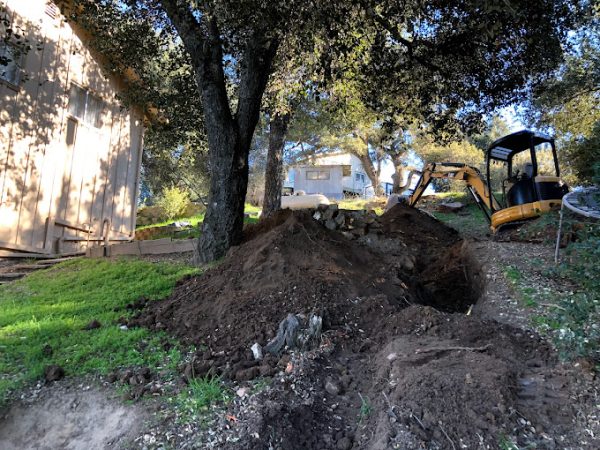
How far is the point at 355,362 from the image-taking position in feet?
12.4

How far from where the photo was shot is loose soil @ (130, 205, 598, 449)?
2801mm

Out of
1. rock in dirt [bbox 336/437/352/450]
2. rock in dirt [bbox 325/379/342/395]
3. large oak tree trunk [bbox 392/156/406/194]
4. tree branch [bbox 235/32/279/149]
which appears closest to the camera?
rock in dirt [bbox 336/437/352/450]

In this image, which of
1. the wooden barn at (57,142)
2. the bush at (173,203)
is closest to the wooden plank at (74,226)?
the wooden barn at (57,142)

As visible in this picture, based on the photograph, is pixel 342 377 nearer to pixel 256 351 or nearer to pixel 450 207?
pixel 256 351

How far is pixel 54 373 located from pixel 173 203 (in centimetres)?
1580

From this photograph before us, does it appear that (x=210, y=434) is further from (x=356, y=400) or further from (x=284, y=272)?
(x=284, y=272)

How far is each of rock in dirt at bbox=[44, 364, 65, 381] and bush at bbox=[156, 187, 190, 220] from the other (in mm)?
15693

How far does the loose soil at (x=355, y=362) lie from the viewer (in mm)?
2801

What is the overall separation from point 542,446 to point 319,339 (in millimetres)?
1910

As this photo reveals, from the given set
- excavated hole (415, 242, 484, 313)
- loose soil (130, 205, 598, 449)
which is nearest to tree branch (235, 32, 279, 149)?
loose soil (130, 205, 598, 449)

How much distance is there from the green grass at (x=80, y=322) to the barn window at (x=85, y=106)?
5232 millimetres

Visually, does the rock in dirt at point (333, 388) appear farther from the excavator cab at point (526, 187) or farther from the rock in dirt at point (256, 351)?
the excavator cab at point (526, 187)

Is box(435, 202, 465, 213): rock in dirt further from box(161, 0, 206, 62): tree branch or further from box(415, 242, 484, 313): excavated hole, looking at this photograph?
box(161, 0, 206, 62): tree branch

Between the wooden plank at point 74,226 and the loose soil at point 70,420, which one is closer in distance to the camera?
the loose soil at point 70,420
